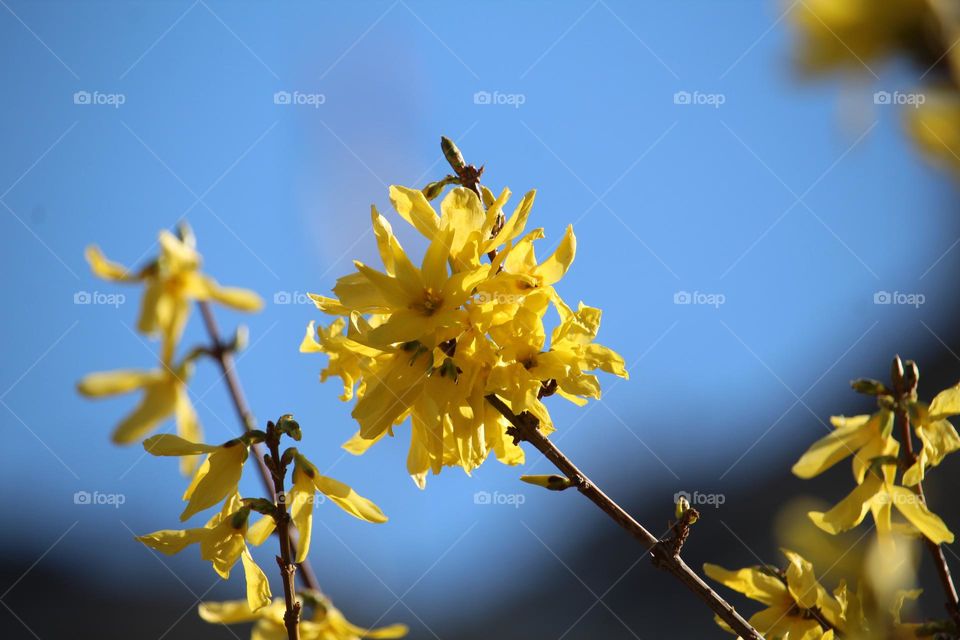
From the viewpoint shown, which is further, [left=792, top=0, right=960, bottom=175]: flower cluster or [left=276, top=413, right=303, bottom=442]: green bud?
[left=276, top=413, right=303, bottom=442]: green bud

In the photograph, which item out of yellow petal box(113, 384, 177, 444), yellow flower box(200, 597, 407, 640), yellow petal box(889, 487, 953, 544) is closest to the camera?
yellow petal box(889, 487, 953, 544)

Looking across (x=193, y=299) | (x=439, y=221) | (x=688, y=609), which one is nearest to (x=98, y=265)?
(x=193, y=299)

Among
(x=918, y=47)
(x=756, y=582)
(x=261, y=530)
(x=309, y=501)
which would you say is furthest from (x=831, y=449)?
(x=261, y=530)

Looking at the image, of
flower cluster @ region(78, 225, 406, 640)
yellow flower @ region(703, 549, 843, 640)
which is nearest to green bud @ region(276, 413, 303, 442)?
flower cluster @ region(78, 225, 406, 640)

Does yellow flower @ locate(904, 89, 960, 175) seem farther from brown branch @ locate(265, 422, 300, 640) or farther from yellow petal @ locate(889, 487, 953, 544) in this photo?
brown branch @ locate(265, 422, 300, 640)

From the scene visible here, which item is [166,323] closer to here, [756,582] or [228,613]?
[228,613]

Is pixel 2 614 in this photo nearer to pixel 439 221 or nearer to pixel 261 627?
pixel 261 627
